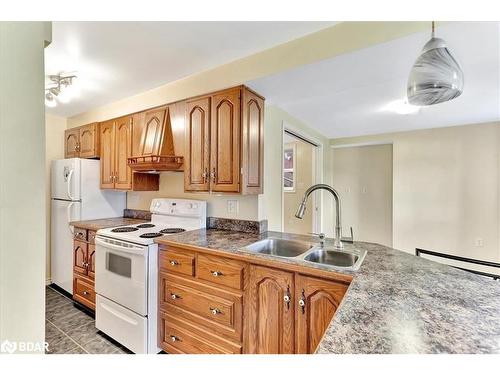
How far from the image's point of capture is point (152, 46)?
5.48 feet

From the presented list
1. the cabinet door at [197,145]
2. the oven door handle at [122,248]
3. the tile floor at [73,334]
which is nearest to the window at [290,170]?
the cabinet door at [197,145]

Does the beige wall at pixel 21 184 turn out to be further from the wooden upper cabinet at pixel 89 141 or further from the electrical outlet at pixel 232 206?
the wooden upper cabinet at pixel 89 141

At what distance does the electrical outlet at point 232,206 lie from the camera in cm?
229

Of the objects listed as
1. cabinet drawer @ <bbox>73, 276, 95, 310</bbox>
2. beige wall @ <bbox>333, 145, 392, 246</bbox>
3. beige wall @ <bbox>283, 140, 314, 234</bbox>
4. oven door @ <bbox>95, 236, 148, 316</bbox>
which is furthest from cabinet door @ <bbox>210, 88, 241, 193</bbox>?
beige wall @ <bbox>333, 145, 392, 246</bbox>

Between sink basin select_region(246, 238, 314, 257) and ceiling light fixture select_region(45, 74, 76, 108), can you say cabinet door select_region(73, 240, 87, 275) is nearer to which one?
ceiling light fixture select_region(45, 74, 76, 108)

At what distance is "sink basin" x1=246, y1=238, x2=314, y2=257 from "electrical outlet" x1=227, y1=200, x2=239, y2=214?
0.50 metres

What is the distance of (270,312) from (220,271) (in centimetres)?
40

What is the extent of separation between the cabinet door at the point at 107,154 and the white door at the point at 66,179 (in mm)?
255

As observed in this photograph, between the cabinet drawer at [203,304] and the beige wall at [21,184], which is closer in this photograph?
the beige wall at [21,184]

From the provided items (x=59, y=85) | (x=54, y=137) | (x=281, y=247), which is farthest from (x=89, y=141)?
(x=281, y=247)

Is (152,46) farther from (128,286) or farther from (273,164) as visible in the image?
(128,286)

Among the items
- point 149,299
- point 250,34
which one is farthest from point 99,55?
point 149,299

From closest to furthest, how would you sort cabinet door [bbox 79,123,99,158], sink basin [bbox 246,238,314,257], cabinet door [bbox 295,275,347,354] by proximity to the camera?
cabinet door [bbox 295,275,347,354] → sink basin [bbox 246,238,314,257] → cabinet door [bbox 79,123,99,158]

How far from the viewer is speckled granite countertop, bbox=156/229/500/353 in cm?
62
